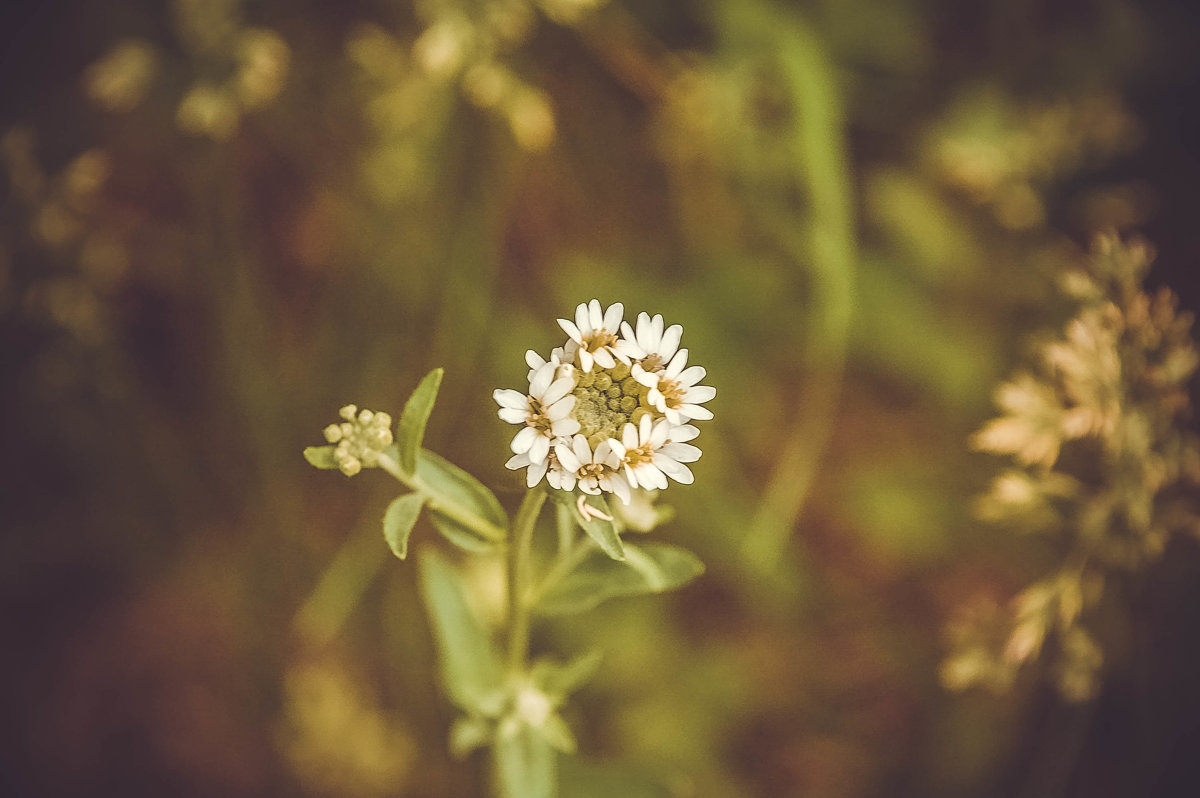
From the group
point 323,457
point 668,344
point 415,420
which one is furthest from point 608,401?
point 323,457

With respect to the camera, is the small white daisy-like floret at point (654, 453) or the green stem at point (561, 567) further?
the green stem at point (561, 567)

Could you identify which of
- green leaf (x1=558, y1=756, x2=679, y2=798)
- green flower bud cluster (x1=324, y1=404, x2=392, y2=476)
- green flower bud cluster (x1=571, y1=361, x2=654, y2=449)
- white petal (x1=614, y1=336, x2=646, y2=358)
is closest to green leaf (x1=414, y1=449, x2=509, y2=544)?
green flower bud cluster (x1=324, y1=404, x2=392, y2=476)

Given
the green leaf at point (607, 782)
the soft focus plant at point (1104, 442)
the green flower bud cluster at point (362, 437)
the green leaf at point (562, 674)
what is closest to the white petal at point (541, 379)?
the green flower bud cluster at point (362, 437)

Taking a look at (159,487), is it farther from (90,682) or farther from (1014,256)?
(1014,256)

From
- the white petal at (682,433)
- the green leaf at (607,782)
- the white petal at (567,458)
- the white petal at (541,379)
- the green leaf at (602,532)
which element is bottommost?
the green leaf at (607,782)

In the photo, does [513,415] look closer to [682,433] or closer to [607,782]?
[682,433]

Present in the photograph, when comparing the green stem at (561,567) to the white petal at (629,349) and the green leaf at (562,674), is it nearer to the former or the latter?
the green leaf at (562,674)
